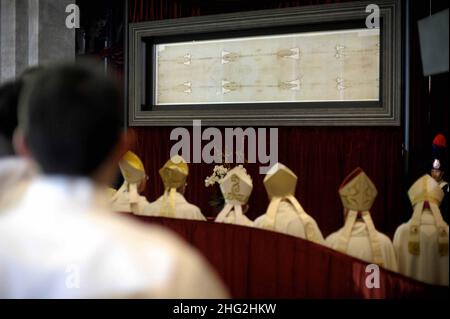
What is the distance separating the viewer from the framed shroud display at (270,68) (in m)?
5.59

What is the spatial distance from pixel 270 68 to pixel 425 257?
11.4ft

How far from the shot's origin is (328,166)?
231 inches

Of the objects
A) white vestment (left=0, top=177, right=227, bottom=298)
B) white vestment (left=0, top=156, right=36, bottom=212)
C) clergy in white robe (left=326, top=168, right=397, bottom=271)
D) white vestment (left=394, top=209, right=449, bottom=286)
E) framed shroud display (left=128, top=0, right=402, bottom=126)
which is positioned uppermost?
framed shroud display (left=128, top=0, right=402, bottom=126)

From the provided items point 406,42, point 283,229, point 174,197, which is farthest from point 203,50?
point 283,229

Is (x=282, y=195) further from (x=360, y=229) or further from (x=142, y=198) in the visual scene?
(x=142, y=198)

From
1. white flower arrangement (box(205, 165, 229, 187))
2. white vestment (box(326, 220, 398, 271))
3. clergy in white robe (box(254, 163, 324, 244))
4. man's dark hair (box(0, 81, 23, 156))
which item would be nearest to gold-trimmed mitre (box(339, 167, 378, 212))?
white vestment (box(326, 220, 398, 271))

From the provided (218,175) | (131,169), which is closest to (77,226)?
(131,169)

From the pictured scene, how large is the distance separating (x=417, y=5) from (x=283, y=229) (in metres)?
3.61

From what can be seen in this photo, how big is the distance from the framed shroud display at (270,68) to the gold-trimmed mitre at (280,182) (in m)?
2.77

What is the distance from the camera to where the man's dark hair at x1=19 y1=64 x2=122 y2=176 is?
917 mm

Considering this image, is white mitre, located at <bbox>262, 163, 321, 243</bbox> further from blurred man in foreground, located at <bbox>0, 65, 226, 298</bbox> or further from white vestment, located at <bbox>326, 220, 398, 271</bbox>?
blurred man in foreground, located at <bbox>0, 65, 226, 298</bbox>

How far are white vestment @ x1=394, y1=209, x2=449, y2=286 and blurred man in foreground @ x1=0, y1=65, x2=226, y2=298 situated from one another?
2625 millimetres

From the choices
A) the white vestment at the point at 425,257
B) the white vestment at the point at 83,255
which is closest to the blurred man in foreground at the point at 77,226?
the white vestment at the point at 83,255
